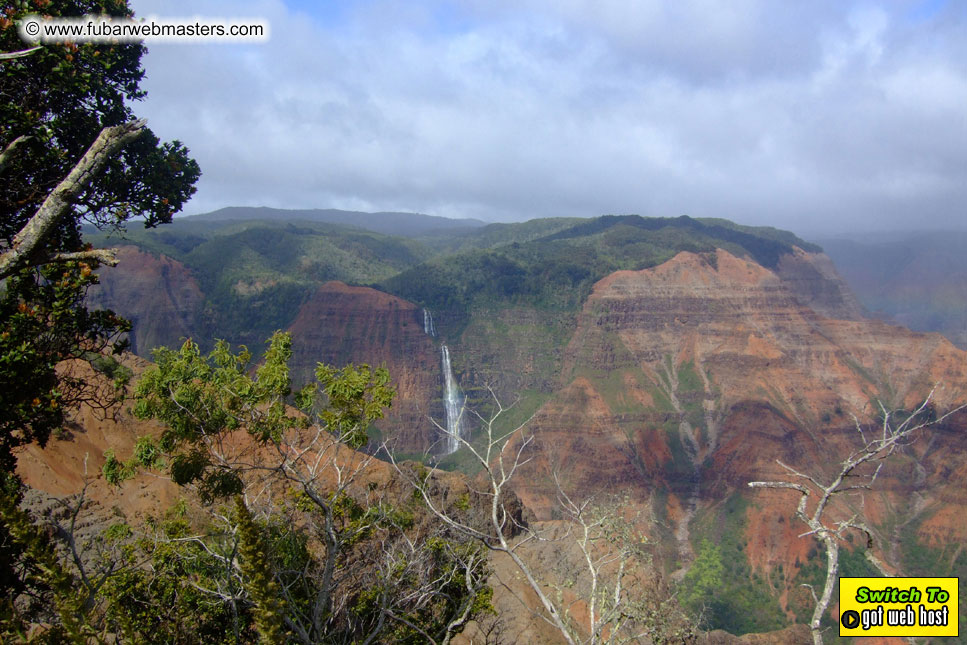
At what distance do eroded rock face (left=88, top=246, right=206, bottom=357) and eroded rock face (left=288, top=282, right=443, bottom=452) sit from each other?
2206cm

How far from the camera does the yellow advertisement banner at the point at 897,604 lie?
364 inches

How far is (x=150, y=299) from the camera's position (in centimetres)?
10494

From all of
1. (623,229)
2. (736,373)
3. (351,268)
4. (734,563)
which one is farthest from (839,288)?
(351,268)

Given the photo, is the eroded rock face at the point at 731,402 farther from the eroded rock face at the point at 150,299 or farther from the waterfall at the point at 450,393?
the eroded rock face at the point at 150,299

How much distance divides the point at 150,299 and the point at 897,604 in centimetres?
11581

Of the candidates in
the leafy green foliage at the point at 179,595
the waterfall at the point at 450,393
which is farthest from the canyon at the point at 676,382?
the leafy green foliage at the point at 179,595

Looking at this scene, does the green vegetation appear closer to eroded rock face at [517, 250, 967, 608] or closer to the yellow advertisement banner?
eroded rock face at [517, 250, 967, 608]

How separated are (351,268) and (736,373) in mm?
97349

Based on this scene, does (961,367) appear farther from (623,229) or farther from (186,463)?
(186,463)

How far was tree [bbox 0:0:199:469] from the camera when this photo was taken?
279 inches

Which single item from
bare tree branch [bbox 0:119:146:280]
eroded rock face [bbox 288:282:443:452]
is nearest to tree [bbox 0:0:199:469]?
bare tree branch [bbox 0:119:146:280]

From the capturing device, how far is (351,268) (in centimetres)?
15200

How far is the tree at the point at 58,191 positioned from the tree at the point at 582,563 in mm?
6118

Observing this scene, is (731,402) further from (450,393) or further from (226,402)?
(226,402)
